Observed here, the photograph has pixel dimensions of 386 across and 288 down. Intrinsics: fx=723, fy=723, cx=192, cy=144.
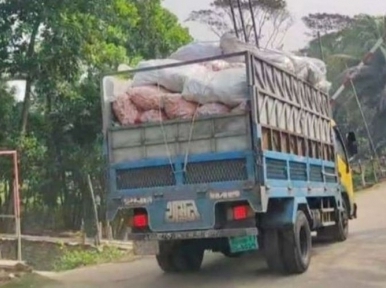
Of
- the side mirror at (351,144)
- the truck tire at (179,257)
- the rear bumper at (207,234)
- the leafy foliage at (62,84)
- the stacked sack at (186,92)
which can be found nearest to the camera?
the rear bumper at (207,234)

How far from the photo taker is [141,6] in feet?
71.0

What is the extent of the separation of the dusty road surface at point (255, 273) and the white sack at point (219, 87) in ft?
7.43

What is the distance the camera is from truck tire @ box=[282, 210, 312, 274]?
8820 millimetres

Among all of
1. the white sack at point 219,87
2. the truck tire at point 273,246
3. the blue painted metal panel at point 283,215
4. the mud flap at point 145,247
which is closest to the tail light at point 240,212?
the blue painted metal panel at point 283,215

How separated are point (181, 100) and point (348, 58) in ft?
107

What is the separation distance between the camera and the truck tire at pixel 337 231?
12248 mm

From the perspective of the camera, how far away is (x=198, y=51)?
10102 millimetres

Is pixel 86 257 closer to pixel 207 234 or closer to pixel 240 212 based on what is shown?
pixel 207 234

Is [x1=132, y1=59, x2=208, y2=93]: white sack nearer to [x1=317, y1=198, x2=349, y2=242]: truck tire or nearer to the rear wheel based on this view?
the rear wheel

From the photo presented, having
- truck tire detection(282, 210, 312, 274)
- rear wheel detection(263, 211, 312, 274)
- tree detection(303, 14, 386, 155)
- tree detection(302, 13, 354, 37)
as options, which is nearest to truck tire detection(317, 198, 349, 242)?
truck tire detection(282, 210, 312, 274)

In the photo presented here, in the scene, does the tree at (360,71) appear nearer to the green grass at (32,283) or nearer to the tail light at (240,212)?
the green grass at (32,283)

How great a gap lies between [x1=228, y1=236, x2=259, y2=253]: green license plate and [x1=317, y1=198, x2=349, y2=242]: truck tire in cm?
396

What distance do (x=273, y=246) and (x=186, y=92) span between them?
215cm

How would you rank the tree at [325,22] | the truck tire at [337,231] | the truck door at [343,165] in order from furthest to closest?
1. the tree at [325,22]
2. the truck door at [343,165]
3. the truck tire at [337,231]
